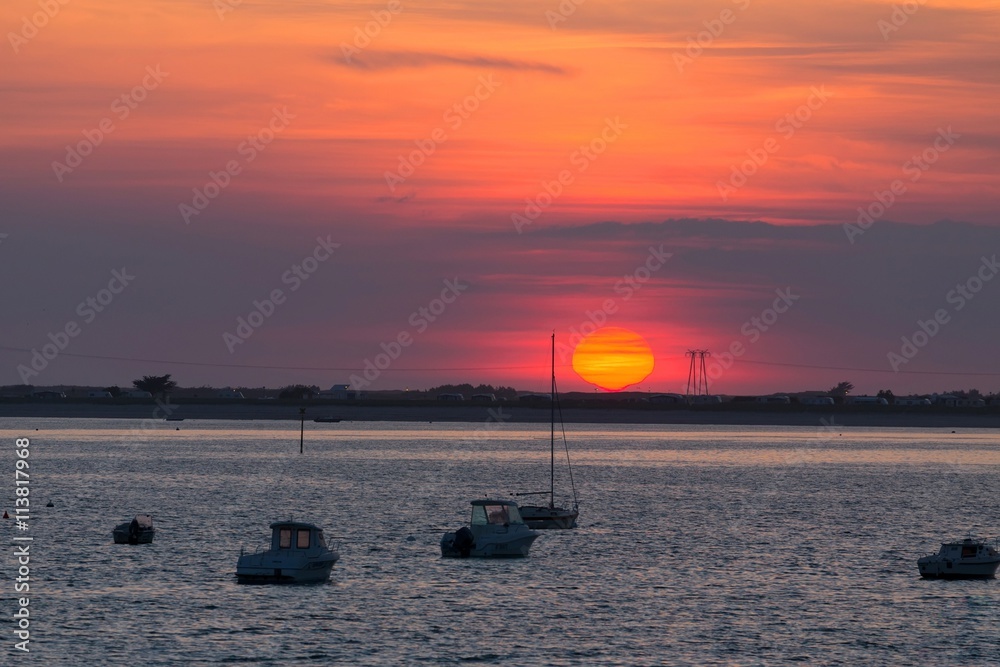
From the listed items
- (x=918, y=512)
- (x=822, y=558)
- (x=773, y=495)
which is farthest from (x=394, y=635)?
(x=773, y=495)

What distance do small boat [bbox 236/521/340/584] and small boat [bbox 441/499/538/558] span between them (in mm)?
14171

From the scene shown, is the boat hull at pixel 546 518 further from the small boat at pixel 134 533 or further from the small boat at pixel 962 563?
the small boat at pixel 962 563

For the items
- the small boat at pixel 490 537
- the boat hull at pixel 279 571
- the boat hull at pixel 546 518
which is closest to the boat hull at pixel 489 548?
the small boat at pixel 490 537

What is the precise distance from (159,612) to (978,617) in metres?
43.4

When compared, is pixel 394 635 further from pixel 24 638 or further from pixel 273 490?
pixel 273 490

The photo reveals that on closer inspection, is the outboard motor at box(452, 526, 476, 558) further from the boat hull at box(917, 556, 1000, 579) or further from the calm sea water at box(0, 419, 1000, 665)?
the boat hull at box(917, 556, 1000, 579)

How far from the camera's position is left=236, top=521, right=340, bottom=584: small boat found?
260 feet

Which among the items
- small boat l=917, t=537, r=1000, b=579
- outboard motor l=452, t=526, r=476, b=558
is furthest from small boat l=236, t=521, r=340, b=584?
small boat l=917, t=537, r=1000, b=579

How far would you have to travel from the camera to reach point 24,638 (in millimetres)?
62906

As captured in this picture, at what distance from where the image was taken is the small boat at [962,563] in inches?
3388

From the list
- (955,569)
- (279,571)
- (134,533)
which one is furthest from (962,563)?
(134,533)

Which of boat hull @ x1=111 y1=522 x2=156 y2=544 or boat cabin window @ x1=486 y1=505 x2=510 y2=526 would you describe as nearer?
boat cabin window @ x1=486 y1=505 x2=510 y2=526

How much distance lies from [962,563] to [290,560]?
41679mm

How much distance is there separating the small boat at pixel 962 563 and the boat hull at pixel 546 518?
3379cm
